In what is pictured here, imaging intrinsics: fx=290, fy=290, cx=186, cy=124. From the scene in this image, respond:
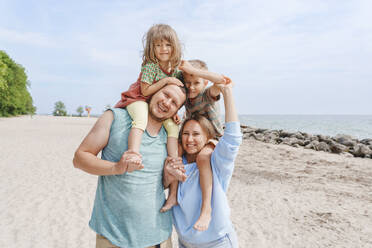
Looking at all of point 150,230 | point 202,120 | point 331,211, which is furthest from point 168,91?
point 331,211

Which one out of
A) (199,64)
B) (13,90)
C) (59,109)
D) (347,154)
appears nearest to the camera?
(199,64)

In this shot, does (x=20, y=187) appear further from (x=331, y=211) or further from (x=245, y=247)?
(x=331, y=211)

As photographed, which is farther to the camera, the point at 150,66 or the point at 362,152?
the point at 362,152

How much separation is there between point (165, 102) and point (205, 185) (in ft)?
2.07

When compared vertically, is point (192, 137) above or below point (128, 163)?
above

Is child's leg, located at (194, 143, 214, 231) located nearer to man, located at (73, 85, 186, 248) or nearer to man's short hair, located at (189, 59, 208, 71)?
man, located at (73, 85, 186, 248)

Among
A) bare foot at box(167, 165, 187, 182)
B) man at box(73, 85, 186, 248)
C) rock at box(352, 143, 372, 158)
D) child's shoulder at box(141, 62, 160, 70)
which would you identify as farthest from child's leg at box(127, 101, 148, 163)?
rock at box(352, 143, 372, 158)

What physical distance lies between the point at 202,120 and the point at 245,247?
151 inches

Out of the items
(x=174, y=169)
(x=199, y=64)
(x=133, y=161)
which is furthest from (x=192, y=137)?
(x=199, y=64)

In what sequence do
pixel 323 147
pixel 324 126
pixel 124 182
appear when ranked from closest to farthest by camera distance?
pixel 124 182
pixel 323 147
pixel 324 126

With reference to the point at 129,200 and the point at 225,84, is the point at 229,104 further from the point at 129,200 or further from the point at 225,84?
the point at 129,200

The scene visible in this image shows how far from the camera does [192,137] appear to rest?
83.0 inches

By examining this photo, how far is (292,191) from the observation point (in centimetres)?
807

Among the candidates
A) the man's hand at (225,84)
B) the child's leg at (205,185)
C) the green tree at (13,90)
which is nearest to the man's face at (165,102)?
the man's hand at (225,84)
